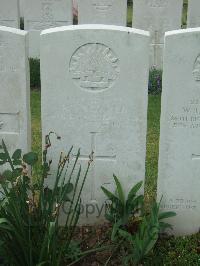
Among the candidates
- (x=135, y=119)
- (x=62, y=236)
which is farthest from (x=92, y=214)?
(x=135, y=119)

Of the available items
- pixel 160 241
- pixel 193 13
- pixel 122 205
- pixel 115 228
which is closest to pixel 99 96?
pixel 122 205

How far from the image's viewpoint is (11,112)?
405 centimetres

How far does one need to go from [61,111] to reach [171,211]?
4.07 ft

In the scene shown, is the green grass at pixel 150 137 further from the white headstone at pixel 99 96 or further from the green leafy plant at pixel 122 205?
the white headstone at pixel 99 96

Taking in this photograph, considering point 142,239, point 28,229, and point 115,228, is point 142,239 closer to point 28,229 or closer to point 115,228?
point 115,228

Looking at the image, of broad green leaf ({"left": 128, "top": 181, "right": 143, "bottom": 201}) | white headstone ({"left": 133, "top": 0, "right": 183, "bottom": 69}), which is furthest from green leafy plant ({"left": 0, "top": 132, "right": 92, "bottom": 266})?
white headstone ({"left": 133, "top": 0, "right": 183, "bottom": 69})

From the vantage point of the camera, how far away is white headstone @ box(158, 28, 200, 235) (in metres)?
3.71

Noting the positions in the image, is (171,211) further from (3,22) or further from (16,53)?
(3,22)

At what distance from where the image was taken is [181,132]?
3.93 metres

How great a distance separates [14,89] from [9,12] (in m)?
5.85

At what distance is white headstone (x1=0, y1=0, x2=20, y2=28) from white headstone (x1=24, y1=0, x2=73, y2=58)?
29 centimetres

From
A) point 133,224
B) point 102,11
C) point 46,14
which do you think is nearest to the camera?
point 133,224

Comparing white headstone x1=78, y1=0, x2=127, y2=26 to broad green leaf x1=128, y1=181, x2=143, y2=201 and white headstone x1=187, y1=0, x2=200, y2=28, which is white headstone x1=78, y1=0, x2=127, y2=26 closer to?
white headstone x1=187, y1=0, x2=200, y2=28

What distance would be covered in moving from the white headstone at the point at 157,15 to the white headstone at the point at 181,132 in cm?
583
